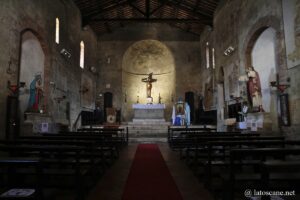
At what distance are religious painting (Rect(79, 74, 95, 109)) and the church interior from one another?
5.8 inches

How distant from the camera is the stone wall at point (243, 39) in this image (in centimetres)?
841

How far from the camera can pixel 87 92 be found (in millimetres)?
18328

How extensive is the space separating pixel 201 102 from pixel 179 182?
625 inches

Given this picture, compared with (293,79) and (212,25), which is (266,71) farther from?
(212,25)

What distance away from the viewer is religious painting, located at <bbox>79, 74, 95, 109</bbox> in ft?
56.1

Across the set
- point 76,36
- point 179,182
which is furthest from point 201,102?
point 179,182

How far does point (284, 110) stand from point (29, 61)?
1075 centimetres

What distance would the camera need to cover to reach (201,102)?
19.7 metres

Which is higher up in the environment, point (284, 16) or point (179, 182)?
point (284, 16)

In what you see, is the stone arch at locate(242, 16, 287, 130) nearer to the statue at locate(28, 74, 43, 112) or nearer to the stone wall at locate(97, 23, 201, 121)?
the statue at locate(28, 74, 43, 112)

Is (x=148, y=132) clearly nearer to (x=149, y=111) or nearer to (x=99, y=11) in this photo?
(x=149, y=111)

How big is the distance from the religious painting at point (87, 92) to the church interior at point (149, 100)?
0.48 ft

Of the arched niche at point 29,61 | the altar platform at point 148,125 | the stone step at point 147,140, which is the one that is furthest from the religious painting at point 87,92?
the stone step at point 147,140

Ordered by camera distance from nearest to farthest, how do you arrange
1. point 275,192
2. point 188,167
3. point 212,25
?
point 275,192 < point 188,167 < point 212,25
